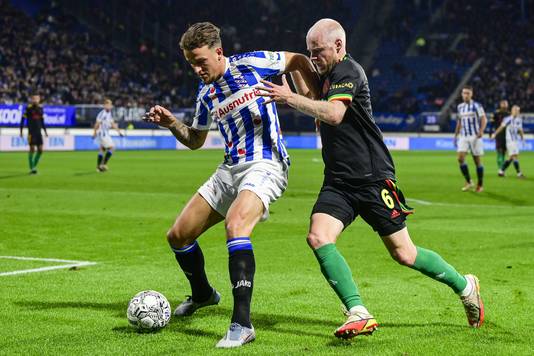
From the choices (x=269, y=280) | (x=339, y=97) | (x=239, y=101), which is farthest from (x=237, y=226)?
(x=269, y=280)

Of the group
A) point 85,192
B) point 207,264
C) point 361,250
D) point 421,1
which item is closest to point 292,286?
point 207,264

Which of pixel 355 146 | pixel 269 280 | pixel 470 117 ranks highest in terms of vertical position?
pixel 355 146

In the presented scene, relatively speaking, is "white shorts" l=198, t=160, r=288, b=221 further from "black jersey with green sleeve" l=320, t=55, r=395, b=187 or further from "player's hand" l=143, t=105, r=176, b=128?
"player's hand" l=143, t=105, r=176, b=128

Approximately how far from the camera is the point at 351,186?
6.05m

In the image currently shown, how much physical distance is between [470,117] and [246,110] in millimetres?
15955

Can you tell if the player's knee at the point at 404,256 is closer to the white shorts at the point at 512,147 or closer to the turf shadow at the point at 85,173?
the turf shadow at the point at 85,173

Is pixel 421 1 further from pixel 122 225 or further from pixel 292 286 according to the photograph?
pixel 292 286

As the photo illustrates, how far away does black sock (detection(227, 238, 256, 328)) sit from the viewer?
5773 mm

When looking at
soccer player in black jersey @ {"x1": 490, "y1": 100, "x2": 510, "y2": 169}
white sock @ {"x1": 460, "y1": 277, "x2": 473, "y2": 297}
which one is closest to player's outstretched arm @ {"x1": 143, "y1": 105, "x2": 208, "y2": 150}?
white sock @ {"x1": 460, "y1": 277, "x2": 473, "y2": 297}

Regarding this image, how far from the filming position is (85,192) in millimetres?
19359

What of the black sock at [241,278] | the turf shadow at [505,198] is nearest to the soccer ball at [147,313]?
the black sock at [241,278]

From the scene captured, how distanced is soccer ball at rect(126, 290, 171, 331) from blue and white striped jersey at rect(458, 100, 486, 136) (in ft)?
53.4

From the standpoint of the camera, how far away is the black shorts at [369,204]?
598cm

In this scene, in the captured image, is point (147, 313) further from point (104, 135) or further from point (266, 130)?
point (104, 135)
